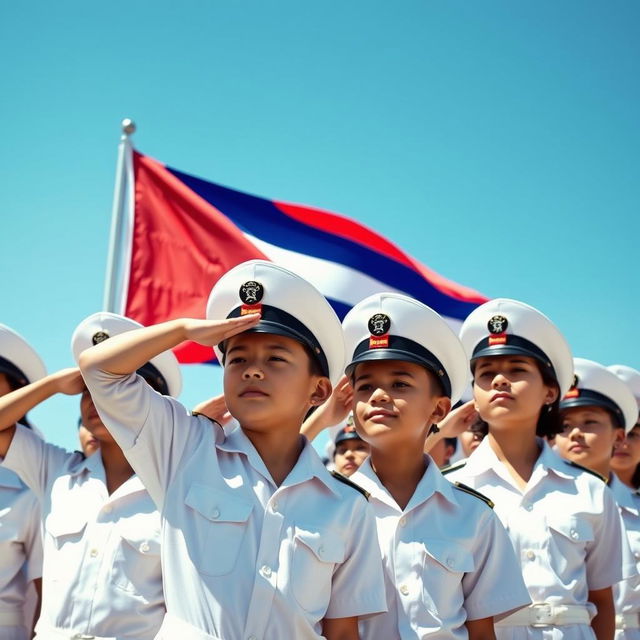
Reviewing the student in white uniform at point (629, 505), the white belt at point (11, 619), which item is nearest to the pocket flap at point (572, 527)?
the student in white uniform at point (629, 505)

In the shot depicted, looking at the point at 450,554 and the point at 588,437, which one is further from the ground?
the point at 588,437

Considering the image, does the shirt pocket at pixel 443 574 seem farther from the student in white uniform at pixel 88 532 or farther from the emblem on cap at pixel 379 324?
the student in white uniform at pixel 88 532

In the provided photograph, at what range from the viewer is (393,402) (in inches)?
157

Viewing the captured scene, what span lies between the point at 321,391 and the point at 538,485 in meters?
1.51

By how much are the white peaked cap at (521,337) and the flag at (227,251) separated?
323cm

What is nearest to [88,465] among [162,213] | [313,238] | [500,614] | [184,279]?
[500,614]

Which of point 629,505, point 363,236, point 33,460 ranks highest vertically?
point 363,236

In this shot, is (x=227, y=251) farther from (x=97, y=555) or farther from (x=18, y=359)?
(x=97, y=555)

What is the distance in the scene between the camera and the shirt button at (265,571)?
10.2 ft

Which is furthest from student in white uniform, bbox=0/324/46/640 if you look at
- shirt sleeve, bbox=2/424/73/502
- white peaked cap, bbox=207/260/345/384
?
white peaked cap, bbox=207/260/345/384

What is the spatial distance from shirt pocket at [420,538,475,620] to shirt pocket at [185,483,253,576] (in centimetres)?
93

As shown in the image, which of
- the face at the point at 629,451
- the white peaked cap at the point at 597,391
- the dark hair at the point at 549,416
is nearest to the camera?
the dark hair at the point at 549,416

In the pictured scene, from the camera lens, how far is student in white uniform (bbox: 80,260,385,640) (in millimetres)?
3072

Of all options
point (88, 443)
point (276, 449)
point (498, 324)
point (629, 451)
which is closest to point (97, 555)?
point (276, 449)
